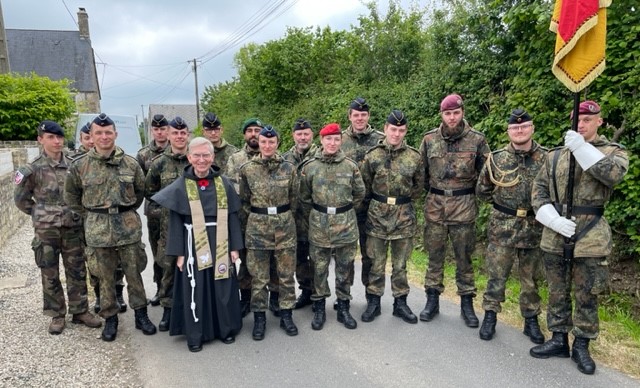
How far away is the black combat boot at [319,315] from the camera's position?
15.0ft

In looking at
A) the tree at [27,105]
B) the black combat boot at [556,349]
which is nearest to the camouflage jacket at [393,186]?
the black combat boot at [556,349]

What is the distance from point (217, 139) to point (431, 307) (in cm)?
305

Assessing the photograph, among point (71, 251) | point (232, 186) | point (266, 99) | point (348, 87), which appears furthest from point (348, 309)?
point (266, 99)

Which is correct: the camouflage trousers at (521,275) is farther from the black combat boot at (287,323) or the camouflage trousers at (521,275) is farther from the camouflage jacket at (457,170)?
the black combat boot at (287,323)

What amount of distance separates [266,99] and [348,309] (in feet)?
50.0

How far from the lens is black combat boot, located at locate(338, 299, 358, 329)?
457cm

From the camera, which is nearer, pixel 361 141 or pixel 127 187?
pixel 127 187

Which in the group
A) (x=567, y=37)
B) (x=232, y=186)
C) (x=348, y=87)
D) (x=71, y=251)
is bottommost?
(x=71, y=251)

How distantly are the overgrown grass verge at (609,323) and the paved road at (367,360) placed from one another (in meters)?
0.20

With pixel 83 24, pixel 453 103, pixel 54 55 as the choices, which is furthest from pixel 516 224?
pixel 83 24

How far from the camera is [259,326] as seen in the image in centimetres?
441

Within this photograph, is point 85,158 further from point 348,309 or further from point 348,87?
point 348,87

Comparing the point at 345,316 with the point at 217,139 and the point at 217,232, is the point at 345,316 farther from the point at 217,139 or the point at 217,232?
the point at 217,139

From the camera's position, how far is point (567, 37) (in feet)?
12.5
